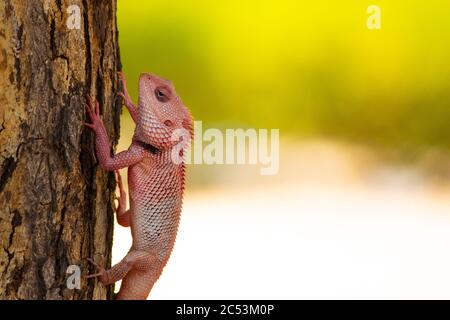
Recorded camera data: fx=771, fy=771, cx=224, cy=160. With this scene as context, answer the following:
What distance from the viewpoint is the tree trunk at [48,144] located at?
3.46 meters

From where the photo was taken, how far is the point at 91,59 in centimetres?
380

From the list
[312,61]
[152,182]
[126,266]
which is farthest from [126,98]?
[312,61]

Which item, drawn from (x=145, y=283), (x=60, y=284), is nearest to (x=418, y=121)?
(x=145, y=283)

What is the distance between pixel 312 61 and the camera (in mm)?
9750

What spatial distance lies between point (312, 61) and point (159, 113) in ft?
18.4

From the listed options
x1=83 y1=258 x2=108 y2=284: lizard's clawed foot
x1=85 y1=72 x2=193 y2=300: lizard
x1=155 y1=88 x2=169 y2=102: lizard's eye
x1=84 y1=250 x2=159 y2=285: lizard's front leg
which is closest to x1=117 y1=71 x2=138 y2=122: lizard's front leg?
x1=85 y1=72 x2=193 y2=300: lizard

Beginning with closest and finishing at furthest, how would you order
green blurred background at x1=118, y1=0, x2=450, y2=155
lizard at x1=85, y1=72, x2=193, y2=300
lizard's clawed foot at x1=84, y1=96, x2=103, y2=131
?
lizard's clawed foot at x1=84, y1=96, x2=103, y2=131
lizard at x1=85, y1=72, x2=193, y2=300
green blurred background at x1=118, y1=0, x2=450, y2=155

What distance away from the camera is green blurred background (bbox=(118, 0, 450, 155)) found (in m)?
9.23

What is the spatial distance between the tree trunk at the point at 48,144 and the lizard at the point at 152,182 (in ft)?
1.22

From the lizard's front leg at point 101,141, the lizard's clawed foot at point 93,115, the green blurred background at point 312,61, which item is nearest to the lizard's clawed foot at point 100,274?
the lizard's front leg at point 101,141

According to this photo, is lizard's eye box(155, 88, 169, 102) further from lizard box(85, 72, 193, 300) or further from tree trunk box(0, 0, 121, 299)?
tree trunk box(0, 0, 121, 299)

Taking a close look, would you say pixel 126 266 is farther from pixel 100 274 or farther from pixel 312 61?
pixel 312 61

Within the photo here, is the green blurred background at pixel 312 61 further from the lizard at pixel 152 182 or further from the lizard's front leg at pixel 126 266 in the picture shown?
the lizard's front leg at pixel 126 266

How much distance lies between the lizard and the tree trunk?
0.37 meters
